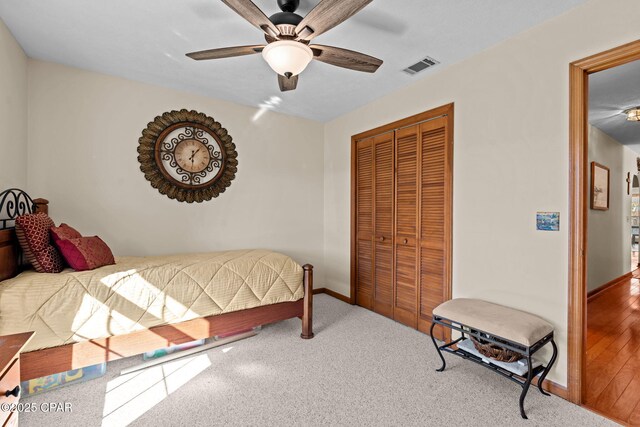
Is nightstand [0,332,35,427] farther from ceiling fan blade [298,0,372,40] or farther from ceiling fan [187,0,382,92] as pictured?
ceiling fan blade [298,0,372,40]

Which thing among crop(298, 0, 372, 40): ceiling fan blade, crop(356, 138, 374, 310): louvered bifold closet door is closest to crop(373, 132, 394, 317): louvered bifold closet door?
crop(356, 138, 374, 310): louvered bifold closet door

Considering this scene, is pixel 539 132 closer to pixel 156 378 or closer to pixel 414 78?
pixel 414 78

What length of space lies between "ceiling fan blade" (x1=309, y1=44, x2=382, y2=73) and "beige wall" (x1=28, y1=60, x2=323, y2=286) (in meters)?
2.04

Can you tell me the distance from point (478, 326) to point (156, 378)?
90.0 inches

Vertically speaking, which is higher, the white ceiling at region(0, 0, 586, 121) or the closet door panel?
the white ceiling at region(0, 0, 586, 121)

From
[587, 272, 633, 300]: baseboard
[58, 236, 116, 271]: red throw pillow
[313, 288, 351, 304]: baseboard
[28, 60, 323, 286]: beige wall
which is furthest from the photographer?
[587, 272, 633, 300]: baseboard

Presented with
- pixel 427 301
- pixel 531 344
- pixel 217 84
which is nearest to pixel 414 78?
pixel 217 84

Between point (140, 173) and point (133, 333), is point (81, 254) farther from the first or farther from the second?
point (140, 173)

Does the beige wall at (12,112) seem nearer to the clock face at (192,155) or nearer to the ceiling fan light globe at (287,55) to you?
the clock face at (192,155)

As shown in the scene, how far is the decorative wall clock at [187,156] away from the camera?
3201 mm

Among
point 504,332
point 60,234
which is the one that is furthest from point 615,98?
point 60,234

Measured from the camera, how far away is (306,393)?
200 cm

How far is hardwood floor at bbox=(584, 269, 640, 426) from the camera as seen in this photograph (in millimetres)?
1898

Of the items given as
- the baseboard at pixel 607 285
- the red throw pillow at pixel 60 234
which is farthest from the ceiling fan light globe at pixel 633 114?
the red throw pillow at pixel 60 234
